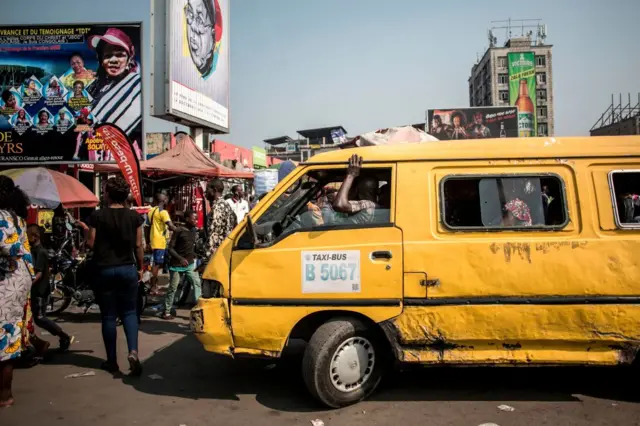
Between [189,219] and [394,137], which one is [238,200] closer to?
[189,219]

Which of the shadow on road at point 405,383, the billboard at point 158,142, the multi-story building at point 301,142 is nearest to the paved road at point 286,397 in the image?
the shadow on road at point 405,383

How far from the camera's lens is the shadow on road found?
14.4 ft

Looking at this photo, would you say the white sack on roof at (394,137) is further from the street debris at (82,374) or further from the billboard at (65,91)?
the billboard at (65,91)

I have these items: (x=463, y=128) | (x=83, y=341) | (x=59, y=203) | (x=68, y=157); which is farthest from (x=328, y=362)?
(x=463, y=128)

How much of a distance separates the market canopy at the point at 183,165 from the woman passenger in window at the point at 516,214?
36.7ft

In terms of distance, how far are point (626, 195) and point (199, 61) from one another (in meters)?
16.7

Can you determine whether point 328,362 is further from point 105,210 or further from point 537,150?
Answer: point 105,210

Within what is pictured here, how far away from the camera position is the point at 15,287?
14.0 feet

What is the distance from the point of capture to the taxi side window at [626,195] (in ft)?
13.5

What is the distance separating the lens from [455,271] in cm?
406

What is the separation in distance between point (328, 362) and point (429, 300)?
96cm

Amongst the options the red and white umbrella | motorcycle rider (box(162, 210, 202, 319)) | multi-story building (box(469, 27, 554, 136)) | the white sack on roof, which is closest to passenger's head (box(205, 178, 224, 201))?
motorcycle rider (box(162, 210, 202, 319))

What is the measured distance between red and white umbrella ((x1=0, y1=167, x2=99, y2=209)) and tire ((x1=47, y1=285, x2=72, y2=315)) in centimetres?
236

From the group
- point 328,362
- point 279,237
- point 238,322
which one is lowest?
point 328,362
